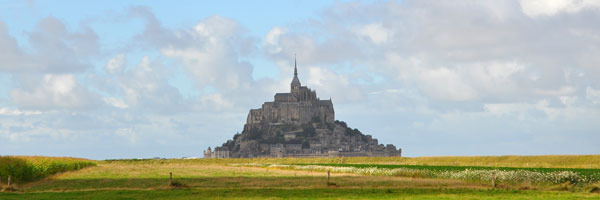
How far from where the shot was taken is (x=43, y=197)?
33.4m

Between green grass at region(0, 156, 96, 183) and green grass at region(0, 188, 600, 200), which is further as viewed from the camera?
green grass at region(0, 156, 96, 183)

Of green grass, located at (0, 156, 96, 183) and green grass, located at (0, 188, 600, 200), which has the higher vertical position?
green grass, located at (0, 156, 96, 183)

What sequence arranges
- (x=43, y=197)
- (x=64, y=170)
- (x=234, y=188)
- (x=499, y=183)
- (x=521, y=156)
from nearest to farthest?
(x=43, y=197)
(x=234, y=188)
(x=499, y=183)
(x=64, y=170)
(x=521, y=156)

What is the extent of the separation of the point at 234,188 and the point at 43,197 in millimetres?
9922

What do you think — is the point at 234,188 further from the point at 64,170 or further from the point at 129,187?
the point at 64,170

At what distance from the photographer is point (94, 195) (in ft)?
112

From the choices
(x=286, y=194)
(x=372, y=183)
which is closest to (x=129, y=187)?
(x=286, y=194)

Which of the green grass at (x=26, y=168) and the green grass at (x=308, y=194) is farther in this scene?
the green grass at (x=26, y=168)

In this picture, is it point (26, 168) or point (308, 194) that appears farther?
point (26, 168)

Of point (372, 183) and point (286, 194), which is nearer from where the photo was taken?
point (286, 194)

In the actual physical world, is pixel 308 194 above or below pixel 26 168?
below

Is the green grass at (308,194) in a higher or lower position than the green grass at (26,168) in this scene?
lower

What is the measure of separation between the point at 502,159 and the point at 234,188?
44.9 meters

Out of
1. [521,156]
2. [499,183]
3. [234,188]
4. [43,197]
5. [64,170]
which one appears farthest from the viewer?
[521,156]
